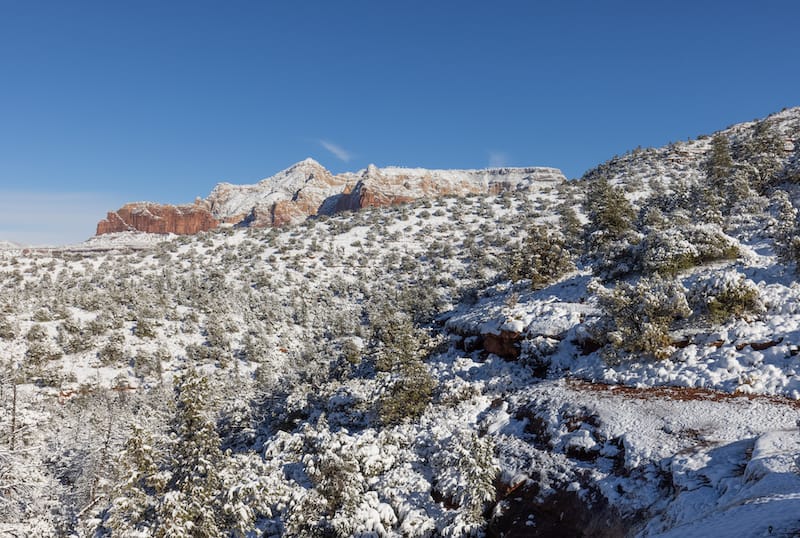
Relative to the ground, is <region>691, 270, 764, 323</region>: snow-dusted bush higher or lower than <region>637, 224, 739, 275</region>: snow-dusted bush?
lower

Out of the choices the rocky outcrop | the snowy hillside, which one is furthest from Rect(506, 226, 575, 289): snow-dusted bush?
the rocky outcrop

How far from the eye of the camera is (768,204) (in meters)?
26.1

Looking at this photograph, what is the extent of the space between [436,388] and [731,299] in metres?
10.6

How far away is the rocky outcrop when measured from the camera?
107 m

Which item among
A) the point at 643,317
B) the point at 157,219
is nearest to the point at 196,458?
the point at 643,317

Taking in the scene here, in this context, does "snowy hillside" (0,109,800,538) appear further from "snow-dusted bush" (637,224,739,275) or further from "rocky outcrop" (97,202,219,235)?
"rocky outcrop" (97,202,219,235)

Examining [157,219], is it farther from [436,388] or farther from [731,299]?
[731,299]

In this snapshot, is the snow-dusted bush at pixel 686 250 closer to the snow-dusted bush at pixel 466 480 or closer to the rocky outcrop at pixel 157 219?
the snow-dusted bush at pixel 466 480

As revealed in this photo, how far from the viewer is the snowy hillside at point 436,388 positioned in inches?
359

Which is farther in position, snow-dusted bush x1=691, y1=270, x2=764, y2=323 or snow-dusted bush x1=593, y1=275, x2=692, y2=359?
snow-dusted bush x1=691, y1=270, x2=764, y2=323

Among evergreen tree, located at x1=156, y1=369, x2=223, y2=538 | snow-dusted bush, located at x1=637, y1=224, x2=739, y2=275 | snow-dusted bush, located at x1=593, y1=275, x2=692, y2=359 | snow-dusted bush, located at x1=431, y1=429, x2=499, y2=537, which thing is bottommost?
snow-dusted bush, located at x1=431, y1=429, x2=499, y2=537

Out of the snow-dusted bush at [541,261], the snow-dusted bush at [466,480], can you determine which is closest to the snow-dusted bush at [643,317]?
the snow-dusted bush at [466,480]

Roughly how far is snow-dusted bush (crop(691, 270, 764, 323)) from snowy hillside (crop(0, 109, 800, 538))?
0.06 m

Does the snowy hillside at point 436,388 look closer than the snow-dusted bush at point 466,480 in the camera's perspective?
Yes
